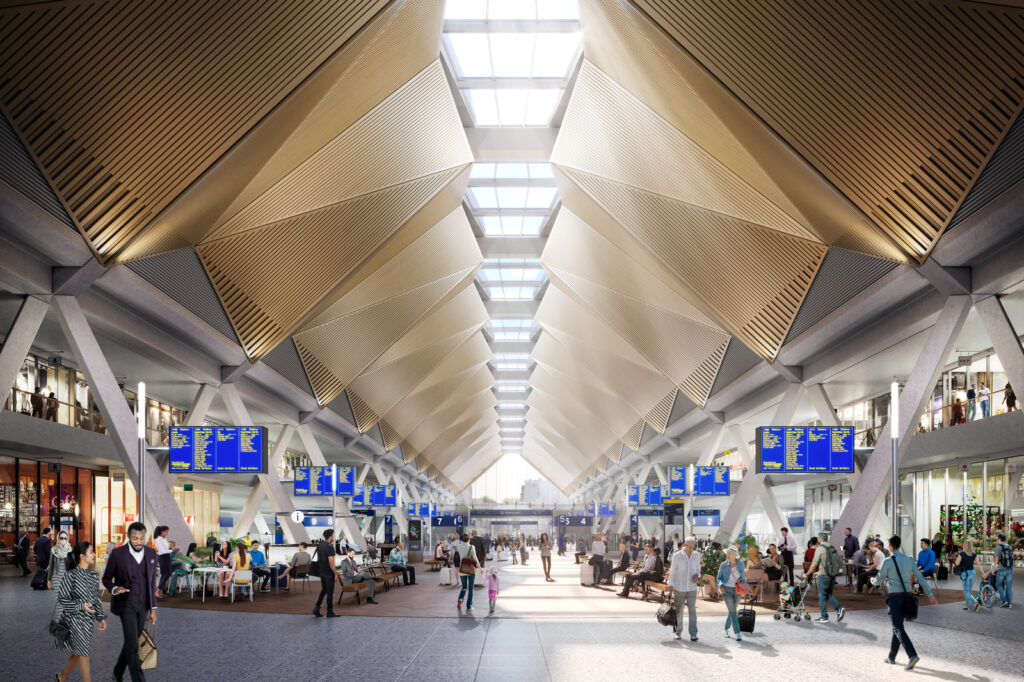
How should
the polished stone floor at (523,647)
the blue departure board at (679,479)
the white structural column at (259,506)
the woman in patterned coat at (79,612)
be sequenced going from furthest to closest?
the blue departure board at (679,479)
the white structural column at (259,506)
the polished stone floor at (523,647)
the woman in patterned coat at (79,612)

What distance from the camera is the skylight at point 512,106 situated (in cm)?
2325

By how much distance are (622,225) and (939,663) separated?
16.0 meters

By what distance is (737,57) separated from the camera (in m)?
14.6

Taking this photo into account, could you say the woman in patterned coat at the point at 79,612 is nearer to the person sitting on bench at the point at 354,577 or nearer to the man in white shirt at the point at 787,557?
the person sitting on bench at the point at 354,577

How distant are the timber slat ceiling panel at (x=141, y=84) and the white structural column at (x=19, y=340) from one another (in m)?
1.70

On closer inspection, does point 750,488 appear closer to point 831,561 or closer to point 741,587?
point 831,561

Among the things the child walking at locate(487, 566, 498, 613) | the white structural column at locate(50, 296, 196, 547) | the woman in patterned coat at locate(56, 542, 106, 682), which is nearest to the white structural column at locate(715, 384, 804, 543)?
the child walking at locate(487, 566, 498, 613)

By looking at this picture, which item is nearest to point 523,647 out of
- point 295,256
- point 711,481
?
point 295,256

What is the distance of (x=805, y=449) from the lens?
21250mm

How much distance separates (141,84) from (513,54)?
9.85 m

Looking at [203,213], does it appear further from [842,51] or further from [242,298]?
[842,51]

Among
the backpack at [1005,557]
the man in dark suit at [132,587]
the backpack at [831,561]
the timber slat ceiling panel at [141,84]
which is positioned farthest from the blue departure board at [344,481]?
the man in dark suit at [132,587]

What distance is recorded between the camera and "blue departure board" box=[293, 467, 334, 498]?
107 ft

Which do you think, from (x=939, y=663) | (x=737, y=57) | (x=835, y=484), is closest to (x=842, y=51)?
(x=737, y=57)
